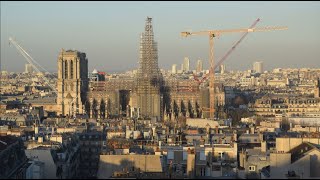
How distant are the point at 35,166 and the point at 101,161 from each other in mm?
4749

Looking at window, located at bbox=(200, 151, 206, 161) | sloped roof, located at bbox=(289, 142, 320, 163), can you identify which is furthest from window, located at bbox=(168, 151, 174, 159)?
sloped roof, located at bbox=(289, 142, 320, 163)

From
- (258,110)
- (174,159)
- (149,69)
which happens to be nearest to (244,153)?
(174,159)

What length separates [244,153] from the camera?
31703 millimetres

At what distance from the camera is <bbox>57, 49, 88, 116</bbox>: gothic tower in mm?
101750

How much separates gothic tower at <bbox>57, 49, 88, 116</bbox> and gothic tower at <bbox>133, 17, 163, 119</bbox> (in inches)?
247

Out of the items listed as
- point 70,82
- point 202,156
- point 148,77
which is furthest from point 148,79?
point 202,156

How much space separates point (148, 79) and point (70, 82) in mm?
8576

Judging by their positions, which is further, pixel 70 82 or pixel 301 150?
pixel 70 82

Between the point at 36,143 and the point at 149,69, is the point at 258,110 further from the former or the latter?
the point at 36,143

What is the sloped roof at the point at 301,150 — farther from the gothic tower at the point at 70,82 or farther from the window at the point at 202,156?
the gothic tower at the point at 70,82

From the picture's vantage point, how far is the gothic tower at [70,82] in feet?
334

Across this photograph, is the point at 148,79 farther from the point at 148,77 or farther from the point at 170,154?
the point at 170,154

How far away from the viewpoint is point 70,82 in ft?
338

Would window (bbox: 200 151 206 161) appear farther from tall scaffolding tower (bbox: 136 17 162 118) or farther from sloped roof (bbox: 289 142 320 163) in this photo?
tall scaffolding tower (bbox: 136 17 162 118)
